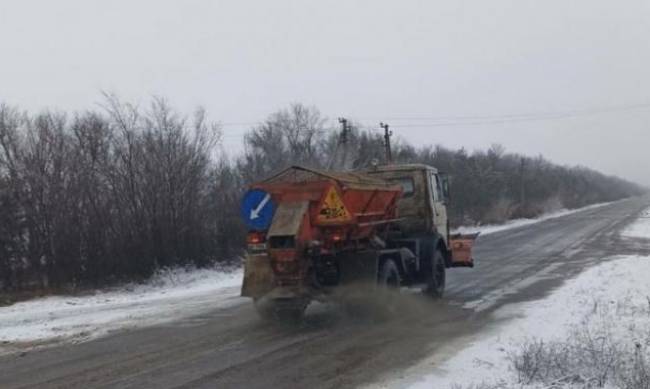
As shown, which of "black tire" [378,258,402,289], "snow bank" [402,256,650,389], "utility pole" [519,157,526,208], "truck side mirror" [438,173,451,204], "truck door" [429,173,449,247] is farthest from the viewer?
"utility pole" [519,157,526,208]

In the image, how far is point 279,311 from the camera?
1195 centimetres

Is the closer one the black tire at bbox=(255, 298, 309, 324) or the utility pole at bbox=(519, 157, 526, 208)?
the black tire at bbox=(255, 298, 309, 324)

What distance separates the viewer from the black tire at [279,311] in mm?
11461

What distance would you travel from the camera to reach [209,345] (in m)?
10.2

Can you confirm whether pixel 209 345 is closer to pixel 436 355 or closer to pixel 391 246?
pixel 436 355

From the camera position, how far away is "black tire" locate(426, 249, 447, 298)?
14.4 meters

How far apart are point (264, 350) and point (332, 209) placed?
2743 mm

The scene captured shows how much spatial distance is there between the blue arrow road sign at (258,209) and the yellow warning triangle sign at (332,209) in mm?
859

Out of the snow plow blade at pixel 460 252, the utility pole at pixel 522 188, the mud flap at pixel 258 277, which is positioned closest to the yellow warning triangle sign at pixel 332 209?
the mud flap at pixel 258 277

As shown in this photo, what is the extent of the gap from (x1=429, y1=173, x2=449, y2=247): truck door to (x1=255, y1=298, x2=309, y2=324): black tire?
410 centimetres

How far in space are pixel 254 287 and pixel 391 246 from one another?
3372 millimetres

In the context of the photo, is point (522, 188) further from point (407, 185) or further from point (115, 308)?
point (115, 308)

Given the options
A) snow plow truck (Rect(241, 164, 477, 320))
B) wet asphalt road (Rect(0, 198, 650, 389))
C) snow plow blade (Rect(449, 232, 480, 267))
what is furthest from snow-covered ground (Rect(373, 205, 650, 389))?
snow plow truck (Rect(241, 164, 477, 320))

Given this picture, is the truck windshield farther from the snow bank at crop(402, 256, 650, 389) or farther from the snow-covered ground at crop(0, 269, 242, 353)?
the snow-covered ground at crop(0, 269, 242, 353)
